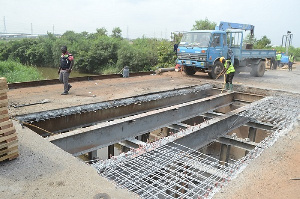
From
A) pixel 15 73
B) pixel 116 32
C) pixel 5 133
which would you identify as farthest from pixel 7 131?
pixel 116 32

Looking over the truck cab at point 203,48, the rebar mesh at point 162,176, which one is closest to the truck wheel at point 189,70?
the truck cab at point 203,48

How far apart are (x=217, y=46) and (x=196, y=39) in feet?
3.41

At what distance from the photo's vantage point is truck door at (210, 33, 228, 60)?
1172 cm

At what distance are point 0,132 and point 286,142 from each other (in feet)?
16.4

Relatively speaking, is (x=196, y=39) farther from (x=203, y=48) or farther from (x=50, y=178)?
(x=50, y=178)

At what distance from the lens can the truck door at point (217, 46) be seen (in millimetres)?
11719

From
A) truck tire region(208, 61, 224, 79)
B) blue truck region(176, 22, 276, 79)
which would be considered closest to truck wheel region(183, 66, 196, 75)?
blue truck region(176, 22, 276, 79)

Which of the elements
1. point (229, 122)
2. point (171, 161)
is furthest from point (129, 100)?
point (171, 161)

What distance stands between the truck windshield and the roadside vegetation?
25.0ft

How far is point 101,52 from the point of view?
31.7 m

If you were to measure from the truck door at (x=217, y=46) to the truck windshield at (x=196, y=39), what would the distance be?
321 millimetres

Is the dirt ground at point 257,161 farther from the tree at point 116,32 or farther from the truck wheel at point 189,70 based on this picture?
the tree at point 116,32

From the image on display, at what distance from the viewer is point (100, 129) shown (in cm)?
530

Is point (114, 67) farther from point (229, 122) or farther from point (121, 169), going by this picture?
point (121, 169)
